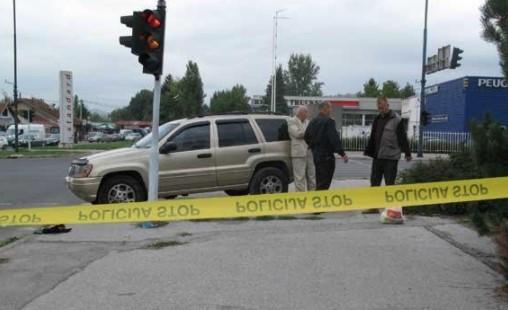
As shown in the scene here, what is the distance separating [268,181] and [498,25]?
6591mm

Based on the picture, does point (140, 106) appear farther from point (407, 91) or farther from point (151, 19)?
point (151, 19)

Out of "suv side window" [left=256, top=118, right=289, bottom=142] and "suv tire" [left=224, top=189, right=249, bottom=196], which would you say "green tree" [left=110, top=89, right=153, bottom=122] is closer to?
"suv tire" [left=224, top=189, right=249, bottom=196]

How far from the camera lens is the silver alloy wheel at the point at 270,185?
1189cm

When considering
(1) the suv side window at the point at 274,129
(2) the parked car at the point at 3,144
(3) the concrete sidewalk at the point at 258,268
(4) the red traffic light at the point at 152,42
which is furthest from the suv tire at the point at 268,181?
(2) the parked car at the point at 3,144

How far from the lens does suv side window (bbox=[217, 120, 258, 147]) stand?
38.9ft

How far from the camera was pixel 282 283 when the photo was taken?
602 centimetres

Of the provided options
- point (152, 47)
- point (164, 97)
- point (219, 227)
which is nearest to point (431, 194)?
point (219, 227)

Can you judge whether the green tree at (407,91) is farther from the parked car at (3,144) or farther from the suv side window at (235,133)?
the suv side window at (235,133)

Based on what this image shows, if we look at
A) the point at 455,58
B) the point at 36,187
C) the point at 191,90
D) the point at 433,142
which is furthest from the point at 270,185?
the point at 191,90

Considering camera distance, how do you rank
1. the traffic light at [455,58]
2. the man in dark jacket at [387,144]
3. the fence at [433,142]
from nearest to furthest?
1. the man in dark jacket at [387,144]
2. the traffic light at [455,58]
3. the fence at [433,142]

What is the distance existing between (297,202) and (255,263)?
36.3 inches

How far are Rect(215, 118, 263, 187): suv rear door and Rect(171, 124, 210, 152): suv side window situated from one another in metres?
0.23

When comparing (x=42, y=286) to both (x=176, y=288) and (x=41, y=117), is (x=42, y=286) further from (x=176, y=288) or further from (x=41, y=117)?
(x=41, y=117)

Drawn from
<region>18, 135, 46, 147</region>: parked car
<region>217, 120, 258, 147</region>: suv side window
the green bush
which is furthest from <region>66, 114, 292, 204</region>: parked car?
<region>18, 135, 46, 147</region>: parked car
